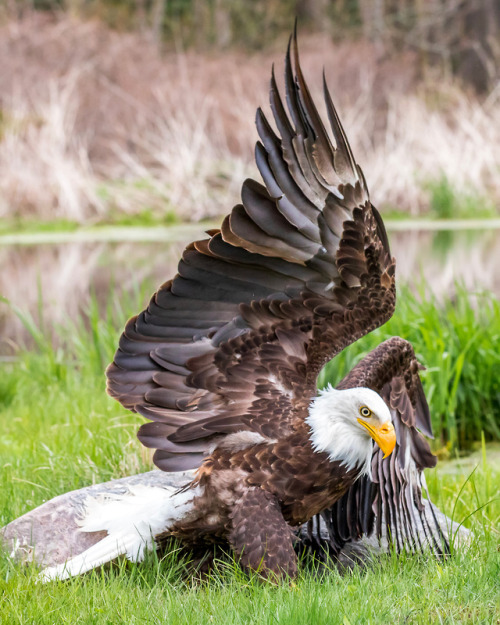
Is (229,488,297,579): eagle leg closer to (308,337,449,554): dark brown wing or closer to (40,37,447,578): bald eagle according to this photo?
(40,37,447,578): bald eagle

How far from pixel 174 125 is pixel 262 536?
1376 cm

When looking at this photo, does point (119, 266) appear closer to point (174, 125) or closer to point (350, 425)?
point (174, 125)

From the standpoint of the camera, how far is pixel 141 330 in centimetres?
304

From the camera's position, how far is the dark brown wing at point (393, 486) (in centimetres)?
310

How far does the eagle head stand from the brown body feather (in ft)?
0.12

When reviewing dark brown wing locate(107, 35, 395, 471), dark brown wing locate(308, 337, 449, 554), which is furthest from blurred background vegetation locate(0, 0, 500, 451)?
dark brown wing locate(107, 35, 395, 471)

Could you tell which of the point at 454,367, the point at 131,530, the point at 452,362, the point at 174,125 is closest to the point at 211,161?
the point at 174,125

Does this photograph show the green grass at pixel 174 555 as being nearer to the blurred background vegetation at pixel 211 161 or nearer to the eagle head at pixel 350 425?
the blurred background vegetation at pixel 211 161

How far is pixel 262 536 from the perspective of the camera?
2.70 m

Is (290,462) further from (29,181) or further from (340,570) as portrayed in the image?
(29,181)

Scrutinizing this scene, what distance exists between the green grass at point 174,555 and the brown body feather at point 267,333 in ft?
0.67

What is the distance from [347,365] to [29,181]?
10479 mm

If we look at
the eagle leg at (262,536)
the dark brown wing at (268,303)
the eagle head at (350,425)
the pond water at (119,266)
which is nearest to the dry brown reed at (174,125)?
the pond water at (119,266)

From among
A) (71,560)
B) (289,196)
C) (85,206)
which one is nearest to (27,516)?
(71,560)
